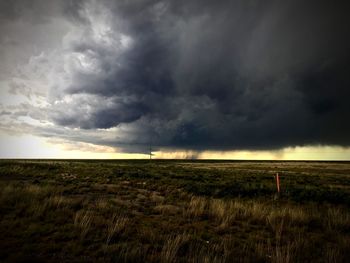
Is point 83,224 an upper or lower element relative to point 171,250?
upper

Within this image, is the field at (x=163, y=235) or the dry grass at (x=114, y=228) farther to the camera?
the dry grass at (x=114, y=228)

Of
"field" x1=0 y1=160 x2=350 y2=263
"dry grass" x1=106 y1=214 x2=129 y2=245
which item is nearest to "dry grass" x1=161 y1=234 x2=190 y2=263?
"field" x1=0 y1=160 x2=350 y2=263

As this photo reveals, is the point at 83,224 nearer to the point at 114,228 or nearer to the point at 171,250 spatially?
the point at 114,228

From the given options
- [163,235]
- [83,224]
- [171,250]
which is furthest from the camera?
[83,224]

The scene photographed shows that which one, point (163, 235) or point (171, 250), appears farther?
point (163, 235)

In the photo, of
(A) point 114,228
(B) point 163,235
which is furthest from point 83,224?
(B) point 163,235

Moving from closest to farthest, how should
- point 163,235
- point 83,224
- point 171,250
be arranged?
point 171,250 → point 163,235 → point 83,224

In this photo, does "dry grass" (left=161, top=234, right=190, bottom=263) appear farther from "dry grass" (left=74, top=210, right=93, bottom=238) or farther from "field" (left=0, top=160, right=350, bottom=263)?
"dry grass" (left=74, top=210, right=93, bottom=238)

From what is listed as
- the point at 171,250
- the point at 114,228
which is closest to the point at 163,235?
the point at 171,250

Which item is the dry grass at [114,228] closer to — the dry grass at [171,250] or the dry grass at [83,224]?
the dry grass at [83,224]

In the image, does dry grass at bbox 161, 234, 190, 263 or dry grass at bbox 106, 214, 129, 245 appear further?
dry grass at bbox 106, 214, 129, 245

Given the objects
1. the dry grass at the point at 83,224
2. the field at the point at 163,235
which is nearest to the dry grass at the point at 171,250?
the field at the point at 163,235

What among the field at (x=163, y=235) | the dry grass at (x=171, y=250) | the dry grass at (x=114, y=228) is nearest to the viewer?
the dry grass at (x=171, y=250)

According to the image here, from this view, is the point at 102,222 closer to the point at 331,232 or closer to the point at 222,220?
the point at 222,220
